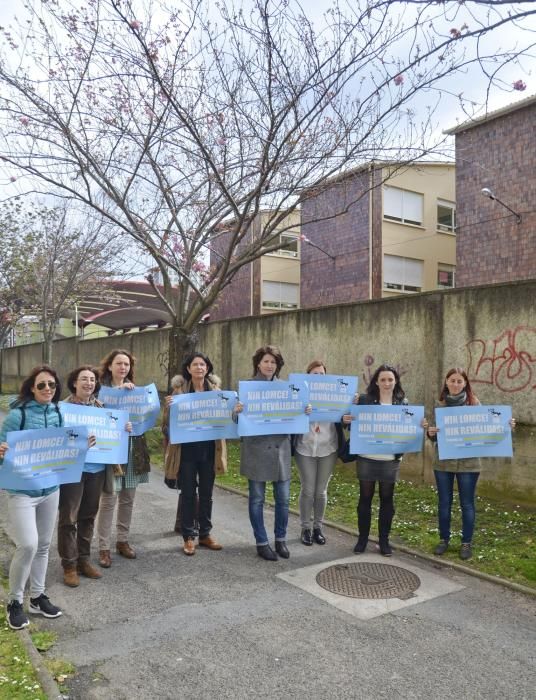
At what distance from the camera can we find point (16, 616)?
3.91 m

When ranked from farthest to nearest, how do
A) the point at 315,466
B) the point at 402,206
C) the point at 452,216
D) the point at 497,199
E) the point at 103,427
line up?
the point at 452,216, the point at 402,206, the point at 497,199, the point at 315,466, the point at 103,427

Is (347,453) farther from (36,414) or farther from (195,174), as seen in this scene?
(195,174)

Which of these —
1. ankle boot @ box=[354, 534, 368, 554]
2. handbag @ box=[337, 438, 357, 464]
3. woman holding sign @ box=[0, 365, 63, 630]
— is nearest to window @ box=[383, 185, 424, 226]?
handbag @ box=[337, 438, 357, 464]

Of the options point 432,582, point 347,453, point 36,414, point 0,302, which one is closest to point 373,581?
point 432,582

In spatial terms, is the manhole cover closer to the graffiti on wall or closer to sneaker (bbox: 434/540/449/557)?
sneaker (bbox: 434/540/449/557)

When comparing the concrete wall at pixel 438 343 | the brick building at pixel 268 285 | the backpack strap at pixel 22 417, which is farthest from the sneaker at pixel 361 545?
the brick building at pixel 268 285

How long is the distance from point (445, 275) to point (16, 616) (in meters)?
23.1

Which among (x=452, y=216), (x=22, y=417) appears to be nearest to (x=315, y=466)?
(x=22, y=417)

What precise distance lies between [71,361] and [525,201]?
679 inches

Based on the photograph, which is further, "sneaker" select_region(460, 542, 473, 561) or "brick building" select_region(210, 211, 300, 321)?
"brick building" select_region(210, 211, 300, 321)

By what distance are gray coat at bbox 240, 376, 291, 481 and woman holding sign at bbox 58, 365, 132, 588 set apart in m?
1.34

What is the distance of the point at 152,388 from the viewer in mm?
5688

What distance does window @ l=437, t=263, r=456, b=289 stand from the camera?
24203 mm

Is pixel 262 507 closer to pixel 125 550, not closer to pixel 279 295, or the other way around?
pixel 125 550
